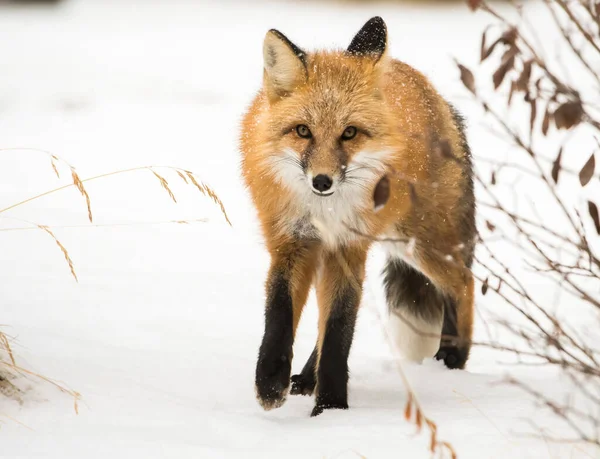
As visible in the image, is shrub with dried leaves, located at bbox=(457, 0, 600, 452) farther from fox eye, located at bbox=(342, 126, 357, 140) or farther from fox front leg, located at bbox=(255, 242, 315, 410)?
fox front leg, located at bbox=(255, 242, 315, 410)

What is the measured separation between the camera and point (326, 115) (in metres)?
3.29

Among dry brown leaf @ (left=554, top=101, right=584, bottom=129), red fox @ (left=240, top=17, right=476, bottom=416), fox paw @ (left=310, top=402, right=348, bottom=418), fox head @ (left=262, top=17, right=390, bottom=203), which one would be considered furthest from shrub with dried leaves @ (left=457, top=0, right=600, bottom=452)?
fox paw @ (left=310, top=402, right=348, bottom=418)

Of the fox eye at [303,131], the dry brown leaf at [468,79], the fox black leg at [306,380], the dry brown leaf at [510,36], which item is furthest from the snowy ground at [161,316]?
the fox eye at [303,131]

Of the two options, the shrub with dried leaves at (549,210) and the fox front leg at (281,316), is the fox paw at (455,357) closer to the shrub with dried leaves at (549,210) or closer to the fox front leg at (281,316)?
the shrub with dried leaves at (549,210)

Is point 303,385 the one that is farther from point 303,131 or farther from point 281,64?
point 281,64

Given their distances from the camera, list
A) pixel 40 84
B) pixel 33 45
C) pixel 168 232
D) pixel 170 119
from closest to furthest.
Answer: pixel 168 232 → pixel 170 119 → pixel 40 84 → pixel 33 45

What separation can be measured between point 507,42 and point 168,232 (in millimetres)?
4411

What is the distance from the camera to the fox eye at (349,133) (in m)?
3.30

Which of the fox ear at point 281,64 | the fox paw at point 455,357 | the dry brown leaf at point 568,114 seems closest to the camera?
the dry brown leaf at point 568,114

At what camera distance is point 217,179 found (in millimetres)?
7617

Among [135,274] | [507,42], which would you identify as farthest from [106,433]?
[135,274]

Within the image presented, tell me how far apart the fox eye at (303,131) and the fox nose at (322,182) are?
0.86 feet

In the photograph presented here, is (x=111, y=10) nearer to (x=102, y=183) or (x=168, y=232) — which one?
(x=102, y=183)

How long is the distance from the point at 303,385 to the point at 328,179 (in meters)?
1.25
